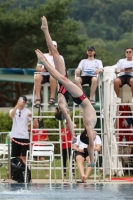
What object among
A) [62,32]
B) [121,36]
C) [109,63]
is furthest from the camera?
[121,36]

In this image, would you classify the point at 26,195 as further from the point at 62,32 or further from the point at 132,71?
the point at 62,32

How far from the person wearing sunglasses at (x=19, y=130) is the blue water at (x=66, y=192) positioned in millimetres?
2879

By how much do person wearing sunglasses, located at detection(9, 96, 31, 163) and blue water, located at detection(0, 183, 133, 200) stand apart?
2.88 m

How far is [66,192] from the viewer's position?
12.6 metres

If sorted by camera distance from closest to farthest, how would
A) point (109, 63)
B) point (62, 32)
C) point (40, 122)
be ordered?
1. point (40, 122)
2. point (62, 32)
3. point (109, 63)

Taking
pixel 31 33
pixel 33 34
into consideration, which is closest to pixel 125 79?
pixel 31 33

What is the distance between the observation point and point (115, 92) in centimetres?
1731

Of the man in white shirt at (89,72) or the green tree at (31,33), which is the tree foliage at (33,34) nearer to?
the green tree at (31,33)

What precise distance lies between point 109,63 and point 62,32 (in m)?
14.6

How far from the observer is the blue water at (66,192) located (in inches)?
452

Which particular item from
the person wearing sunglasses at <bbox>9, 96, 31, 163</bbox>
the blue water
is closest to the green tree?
the person wearing sunglasses at <bbox>9, 96, 31, 163</bbox>

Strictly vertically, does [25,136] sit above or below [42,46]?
below

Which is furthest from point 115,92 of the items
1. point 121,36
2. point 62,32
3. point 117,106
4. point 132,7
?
point 132,7

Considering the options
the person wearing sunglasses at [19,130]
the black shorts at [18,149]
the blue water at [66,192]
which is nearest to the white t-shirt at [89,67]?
the person wearing sunglasses at [19,130]
